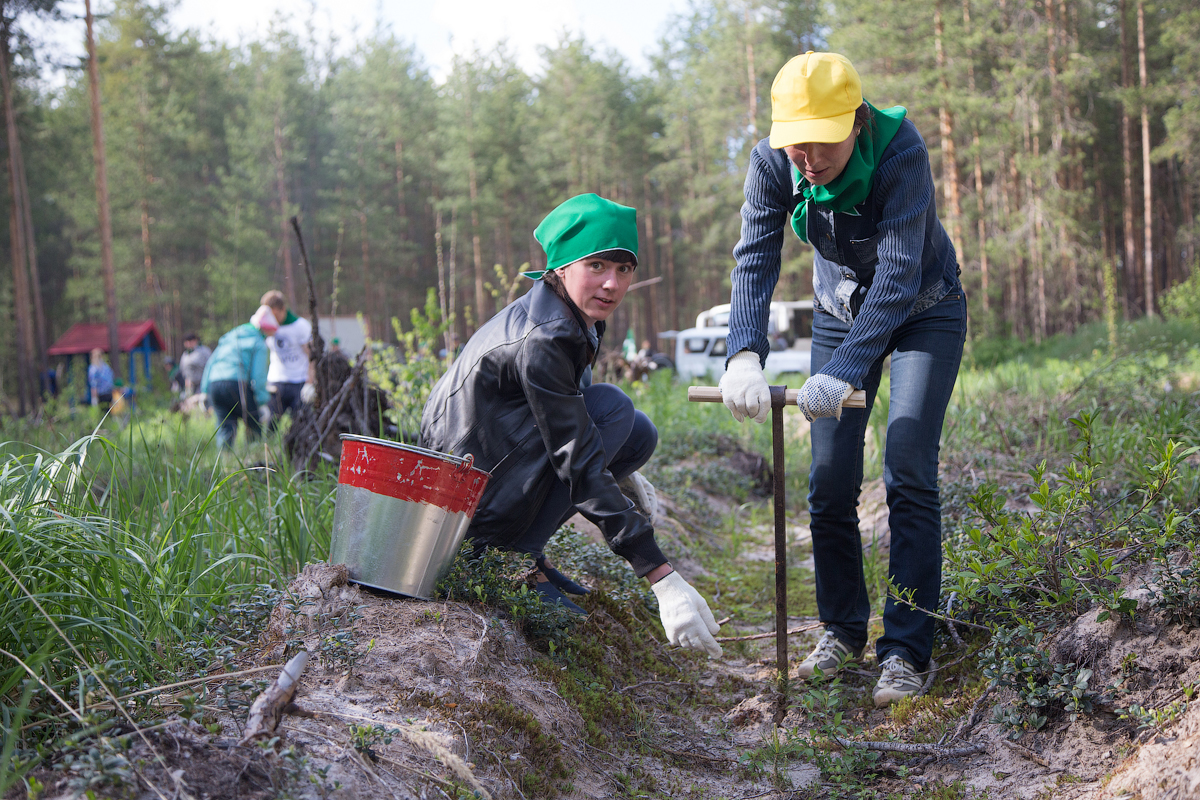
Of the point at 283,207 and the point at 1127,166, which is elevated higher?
the point at 283,207

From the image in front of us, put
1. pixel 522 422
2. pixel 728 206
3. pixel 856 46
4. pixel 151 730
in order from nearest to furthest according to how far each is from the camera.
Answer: pixel 151 730 < pixel 522 422 < pixel 856 46 < pixel 728 206

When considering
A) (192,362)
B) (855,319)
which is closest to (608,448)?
(855,319)

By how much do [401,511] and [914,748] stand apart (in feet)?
4.49

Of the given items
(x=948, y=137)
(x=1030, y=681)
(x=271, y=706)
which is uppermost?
(x=948, y=137)

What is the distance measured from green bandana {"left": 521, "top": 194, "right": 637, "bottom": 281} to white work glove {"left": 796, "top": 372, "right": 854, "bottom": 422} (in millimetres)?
618

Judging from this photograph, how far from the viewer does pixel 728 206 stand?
25.1 meters

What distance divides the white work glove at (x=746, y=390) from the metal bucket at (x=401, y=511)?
29.4 inches

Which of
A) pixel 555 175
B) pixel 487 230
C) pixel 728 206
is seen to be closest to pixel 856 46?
pixel 728 206

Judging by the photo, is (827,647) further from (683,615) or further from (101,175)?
(101,175)

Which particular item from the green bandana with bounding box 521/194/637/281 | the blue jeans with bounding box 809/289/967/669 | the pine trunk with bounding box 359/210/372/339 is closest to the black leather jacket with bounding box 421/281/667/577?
the green bandana with bounding box 521/194/637/281

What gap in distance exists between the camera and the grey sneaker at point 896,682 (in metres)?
2.21

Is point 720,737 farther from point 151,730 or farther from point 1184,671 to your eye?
point 151,730

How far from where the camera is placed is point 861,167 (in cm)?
218

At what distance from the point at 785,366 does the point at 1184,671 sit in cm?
1499
